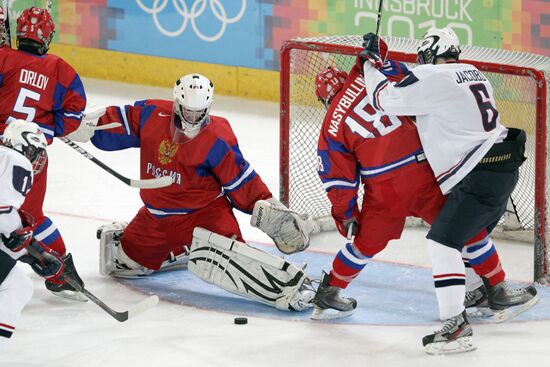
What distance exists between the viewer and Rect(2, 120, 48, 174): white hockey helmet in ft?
14.8

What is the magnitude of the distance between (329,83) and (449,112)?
57 centimetres

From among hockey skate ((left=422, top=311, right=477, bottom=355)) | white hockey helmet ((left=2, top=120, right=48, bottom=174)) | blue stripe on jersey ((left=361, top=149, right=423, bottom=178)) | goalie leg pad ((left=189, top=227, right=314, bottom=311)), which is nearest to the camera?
white hockey helmet ((left=2, top=120, right=48, bottom=174))

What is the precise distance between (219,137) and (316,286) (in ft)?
2.41

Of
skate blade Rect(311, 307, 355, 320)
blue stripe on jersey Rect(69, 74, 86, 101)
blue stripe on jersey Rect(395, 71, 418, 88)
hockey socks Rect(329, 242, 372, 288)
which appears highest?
blue stripe on jersey Rect(395, 71, 418, 88)

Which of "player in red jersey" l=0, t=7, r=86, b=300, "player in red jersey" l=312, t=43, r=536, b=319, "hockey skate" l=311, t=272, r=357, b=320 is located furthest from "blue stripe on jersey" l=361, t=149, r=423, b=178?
"player in red jersey" l=0, t=7, r=86, b=300

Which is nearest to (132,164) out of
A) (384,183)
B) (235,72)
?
(235,72)

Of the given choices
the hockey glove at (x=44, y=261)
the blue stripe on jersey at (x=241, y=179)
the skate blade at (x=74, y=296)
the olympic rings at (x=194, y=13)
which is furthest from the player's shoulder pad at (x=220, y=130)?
the olympic rings at (x=194, y=13)

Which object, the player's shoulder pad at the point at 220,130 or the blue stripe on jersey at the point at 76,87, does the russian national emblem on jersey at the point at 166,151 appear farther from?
the blue stripe on jersey at the point at 76,87

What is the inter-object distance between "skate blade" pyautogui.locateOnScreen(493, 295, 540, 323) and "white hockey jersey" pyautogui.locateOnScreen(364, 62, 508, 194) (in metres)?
0.54

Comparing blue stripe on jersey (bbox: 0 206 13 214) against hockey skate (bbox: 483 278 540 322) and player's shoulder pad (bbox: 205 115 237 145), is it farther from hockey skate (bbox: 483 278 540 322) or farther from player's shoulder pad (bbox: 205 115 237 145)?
hockey skate (bbox: 483 278 540 322)

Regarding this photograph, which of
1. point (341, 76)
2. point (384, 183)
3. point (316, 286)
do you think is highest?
point (341, 76)

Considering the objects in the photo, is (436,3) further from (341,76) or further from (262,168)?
(341,76)

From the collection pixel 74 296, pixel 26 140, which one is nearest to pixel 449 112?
pixel 26 140

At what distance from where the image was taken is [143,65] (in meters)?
9.45
